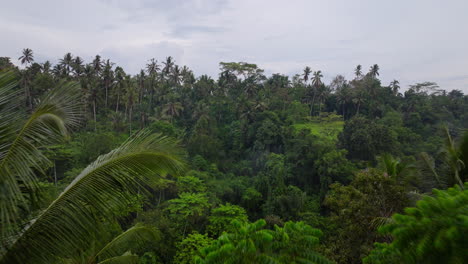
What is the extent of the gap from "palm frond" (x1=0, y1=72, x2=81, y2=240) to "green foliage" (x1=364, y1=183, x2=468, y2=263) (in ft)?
12.5

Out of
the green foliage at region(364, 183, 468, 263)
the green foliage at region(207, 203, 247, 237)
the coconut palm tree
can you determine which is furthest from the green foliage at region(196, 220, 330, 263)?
the green foliage at region(207, 203, 247, 237)

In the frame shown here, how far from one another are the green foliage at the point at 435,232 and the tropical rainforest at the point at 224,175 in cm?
1

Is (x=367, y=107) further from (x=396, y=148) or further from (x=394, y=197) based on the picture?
(x=394, y=197)

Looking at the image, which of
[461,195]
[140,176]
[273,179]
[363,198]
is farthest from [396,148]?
[140,176]

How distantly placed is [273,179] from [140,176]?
22080mm

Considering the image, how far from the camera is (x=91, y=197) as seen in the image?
2488 millimetres

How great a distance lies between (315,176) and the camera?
26859mm

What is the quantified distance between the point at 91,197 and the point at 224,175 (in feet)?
82.4

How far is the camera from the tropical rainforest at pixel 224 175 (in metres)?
2.48

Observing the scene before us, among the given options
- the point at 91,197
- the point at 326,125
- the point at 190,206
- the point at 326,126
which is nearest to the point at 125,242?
the point at 91,197

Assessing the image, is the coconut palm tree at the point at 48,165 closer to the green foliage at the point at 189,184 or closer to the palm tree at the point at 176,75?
the green foliage at the point at 189,184

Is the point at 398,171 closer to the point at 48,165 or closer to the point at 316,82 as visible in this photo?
the point at 48,165

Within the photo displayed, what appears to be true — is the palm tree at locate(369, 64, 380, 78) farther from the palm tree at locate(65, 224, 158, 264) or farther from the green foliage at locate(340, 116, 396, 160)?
the palm tree at locate(65, 224, 158, 264)

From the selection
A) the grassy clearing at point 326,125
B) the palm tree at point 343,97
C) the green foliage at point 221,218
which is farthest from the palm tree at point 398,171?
the palm tree at point 343,97
